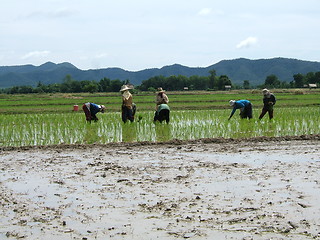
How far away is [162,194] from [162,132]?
20.2 ft

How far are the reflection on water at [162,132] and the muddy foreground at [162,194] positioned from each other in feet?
6.52

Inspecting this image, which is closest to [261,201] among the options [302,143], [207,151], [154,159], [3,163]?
[154,159]

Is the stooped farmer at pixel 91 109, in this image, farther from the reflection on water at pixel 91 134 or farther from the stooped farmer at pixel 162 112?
the stooped farmer at pixel 162 112

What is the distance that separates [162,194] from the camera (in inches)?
186

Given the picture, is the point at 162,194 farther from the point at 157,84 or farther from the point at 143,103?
the point at 157,84

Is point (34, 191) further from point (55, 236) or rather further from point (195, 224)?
point (195, 224)

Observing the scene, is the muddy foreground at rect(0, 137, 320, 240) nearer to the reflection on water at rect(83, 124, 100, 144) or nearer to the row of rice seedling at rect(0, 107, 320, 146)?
the reflection on water at rect(83, 124, 100, 144)

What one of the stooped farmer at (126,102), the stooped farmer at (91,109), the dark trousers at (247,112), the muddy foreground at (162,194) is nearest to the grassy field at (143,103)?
the dark trousers at (247,112)

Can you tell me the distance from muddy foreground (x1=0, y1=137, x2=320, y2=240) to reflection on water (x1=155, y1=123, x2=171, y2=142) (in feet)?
6.52

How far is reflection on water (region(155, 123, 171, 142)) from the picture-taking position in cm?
993

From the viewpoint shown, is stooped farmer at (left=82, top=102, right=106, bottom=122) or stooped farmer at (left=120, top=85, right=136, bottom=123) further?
stooped farmer at (left=82, top=102, right=106, bottom=122)

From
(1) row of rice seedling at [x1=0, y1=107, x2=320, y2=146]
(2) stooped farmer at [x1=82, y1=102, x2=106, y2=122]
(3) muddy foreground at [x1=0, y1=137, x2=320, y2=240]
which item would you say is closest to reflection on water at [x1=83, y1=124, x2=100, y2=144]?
(1) row of rice seedling at [x1=0, y1=107, x2=320, y2=146]

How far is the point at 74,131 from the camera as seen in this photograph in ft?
36.6

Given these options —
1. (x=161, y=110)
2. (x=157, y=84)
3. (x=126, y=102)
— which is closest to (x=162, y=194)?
(x=161, y=110)
